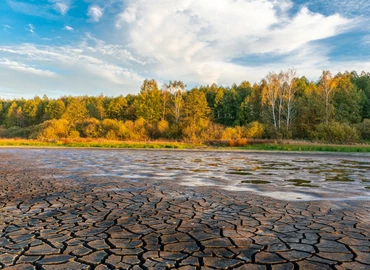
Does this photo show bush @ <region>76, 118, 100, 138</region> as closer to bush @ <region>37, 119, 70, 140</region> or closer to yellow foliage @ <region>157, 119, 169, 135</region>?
bush @ <region>37, 119, 70, 140</region>

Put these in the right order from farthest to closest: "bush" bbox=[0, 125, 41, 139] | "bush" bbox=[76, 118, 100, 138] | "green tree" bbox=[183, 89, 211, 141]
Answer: "bush" bbox=[0, 125, 41, 139] → "bush" bbox=[76, 118, 100, 138] → "green tree" bbox=[183, 89, 211, 141]

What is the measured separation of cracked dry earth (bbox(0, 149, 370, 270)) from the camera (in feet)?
11.2

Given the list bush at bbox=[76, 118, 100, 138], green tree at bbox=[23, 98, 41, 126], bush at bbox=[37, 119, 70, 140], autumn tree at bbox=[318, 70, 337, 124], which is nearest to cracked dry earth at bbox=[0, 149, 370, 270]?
autumn tree at bbox=[318, 70, 337, 124]

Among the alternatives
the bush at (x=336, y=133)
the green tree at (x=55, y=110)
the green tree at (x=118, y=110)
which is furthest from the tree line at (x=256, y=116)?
the green tree at (x=55, y=110)

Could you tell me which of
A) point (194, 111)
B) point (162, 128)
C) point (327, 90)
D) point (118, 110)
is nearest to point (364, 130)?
point (327, 90)

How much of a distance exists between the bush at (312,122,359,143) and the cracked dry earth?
36.0 metres

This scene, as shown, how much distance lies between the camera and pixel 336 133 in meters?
39.4

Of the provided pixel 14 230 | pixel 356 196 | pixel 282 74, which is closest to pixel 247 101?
pixel 282 74

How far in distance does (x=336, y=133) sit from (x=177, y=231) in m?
40.0

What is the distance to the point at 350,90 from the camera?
51031 millimetres

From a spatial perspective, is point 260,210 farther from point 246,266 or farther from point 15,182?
point 15,182

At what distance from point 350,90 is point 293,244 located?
54.5 m

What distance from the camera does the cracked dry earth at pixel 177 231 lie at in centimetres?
342

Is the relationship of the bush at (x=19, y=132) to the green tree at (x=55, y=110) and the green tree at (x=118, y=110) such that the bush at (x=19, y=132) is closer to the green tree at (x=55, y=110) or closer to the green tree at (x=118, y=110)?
the green tree at (x=55, y=110)
